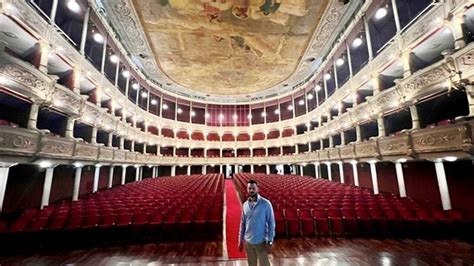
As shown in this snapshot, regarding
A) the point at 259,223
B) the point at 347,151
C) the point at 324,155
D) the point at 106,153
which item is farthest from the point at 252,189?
the point at 324,155

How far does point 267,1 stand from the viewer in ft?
29.2

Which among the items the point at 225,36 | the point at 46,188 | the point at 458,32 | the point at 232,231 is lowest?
the point at 232,231

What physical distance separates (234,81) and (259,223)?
625 inches

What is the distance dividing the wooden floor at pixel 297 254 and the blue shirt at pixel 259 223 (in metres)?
1.13

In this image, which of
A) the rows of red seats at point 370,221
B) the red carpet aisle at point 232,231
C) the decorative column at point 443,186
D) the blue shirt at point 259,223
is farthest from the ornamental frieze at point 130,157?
the decorative column at point 443,186

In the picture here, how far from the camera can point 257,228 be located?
2.15 metres

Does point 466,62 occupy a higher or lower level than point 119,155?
higher

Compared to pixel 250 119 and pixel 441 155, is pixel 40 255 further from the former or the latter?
pixel 250 119

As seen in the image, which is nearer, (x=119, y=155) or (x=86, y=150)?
(x=86, y=150)

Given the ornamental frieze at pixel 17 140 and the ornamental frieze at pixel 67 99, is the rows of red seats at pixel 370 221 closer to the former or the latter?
the ornamental frieze at pixel 17 140

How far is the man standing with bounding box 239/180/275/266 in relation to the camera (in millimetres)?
2150

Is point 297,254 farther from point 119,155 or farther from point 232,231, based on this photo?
point 119,155

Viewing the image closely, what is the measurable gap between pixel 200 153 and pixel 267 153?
267 inches

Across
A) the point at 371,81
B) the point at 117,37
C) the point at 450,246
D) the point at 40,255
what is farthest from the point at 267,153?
the point at 40,255
